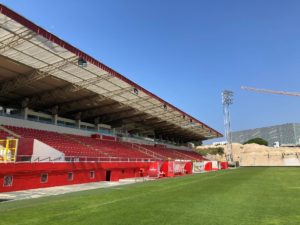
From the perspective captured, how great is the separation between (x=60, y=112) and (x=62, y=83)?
10058 mm

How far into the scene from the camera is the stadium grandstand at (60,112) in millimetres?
21578

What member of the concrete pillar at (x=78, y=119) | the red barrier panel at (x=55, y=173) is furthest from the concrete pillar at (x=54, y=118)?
the red barrier panel at (x=55, y=173)

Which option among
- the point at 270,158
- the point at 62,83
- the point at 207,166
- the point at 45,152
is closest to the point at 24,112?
the point at 62,83

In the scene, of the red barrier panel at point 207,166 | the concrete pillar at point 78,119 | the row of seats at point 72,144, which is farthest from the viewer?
the red barrier panel at point 207,166

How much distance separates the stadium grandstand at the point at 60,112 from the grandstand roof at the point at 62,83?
2.6 inches

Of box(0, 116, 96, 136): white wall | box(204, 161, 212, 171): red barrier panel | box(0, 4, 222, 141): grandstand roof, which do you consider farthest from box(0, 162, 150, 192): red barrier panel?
box(204, 161, 212, 171): red barrier panel

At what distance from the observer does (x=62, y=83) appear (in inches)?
1233

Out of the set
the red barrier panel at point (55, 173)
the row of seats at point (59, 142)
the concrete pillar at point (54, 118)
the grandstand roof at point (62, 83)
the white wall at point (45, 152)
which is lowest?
the red barrier panel at point (55, 173)

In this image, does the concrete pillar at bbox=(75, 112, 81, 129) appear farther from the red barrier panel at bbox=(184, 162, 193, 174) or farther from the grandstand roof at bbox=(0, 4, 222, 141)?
the red barrier panel at bbox=(184, 162, 193, 174)

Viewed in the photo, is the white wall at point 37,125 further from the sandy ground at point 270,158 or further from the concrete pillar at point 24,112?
the sandy ground at point 270,158

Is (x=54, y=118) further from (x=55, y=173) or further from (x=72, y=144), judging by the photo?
(x=55, y=173)

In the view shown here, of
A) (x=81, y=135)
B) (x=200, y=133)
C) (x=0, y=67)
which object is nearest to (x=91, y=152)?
(x=81, y=135)

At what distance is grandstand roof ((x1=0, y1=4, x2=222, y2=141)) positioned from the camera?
21578 millimetres

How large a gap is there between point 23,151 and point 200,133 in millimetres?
59947
